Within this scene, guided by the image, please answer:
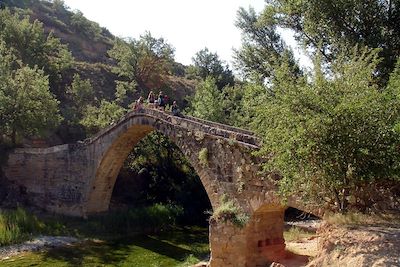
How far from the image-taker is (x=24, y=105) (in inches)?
985

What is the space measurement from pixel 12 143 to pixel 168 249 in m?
12.3

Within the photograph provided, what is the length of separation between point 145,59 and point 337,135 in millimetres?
35521

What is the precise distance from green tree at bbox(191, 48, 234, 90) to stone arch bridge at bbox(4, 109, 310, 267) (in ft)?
71.8

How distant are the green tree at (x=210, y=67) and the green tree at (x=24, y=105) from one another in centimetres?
2110

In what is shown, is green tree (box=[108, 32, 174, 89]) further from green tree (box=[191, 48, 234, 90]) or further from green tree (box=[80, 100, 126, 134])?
green tree (box=[80, 100, 126, 134])

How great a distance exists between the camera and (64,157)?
25.7 metres

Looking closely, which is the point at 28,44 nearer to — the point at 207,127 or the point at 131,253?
the point at 131,253

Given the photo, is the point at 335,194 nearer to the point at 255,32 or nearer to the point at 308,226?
the point at 308,226

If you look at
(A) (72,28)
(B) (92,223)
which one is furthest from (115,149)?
(A) (72,28)

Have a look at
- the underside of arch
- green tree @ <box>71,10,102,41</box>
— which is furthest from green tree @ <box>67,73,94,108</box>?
green tree @ <box>71,10,102,41</box>

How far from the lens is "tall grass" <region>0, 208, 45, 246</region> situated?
20141 millimetres

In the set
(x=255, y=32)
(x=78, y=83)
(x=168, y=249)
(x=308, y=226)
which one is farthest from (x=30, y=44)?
(x=308, y=226)

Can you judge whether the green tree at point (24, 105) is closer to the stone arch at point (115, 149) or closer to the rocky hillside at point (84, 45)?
the stone arch at point (115, 149)

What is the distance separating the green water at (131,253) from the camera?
58.8 feet
